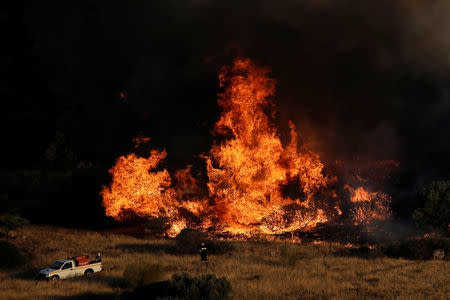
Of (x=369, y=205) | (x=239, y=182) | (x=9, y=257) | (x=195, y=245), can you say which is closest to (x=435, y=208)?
(x=369, y=205)

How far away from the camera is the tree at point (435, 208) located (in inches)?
979

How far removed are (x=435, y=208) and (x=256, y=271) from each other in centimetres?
1270

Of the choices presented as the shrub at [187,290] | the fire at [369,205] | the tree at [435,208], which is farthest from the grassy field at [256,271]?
the fire at [369,205]

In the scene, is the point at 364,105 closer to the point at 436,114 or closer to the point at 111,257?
the point at 436,114

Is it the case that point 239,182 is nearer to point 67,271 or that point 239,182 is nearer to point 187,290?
A: point 67,271

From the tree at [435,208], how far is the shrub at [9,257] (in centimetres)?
2239

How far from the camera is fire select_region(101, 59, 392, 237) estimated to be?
97.7ft

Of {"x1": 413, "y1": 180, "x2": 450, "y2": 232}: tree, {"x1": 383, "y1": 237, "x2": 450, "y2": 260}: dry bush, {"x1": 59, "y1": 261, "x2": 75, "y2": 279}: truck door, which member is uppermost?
{"x1": 413, "y1": 180, "x2": 450, "y2": 232}: tree

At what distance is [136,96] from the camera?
34.8m

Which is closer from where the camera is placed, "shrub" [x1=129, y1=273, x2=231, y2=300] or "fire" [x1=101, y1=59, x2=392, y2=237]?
"shrub" [x1=129, y1=273, x2=231, y2=300]

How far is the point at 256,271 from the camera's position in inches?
758

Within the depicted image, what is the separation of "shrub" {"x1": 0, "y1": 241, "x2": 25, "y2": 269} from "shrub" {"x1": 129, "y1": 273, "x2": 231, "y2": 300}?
12289 mm

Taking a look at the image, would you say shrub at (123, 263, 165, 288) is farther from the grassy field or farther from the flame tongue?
the flame tongue

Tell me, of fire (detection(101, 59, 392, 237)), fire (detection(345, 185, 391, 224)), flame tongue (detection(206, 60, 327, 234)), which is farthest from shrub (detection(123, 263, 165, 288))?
fire (detection(345, 185, 391, 224))
